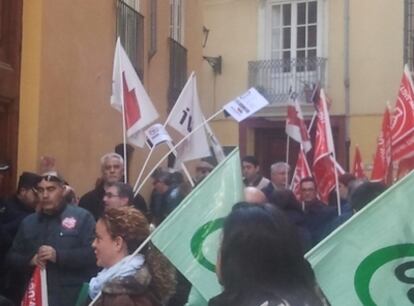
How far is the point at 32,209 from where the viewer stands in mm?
7516

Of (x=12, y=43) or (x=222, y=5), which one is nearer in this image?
(x=12, y=43)

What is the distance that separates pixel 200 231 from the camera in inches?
184

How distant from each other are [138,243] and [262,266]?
1.70m

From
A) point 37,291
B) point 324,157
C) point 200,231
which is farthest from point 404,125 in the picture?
point 200,231

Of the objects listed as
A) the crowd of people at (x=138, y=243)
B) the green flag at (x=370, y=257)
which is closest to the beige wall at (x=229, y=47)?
the crowd of people at (x=138, y=243)

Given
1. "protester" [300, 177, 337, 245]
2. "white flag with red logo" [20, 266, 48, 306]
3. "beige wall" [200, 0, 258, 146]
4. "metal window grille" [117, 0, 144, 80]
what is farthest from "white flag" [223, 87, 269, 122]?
"beige wall" [200, 0, 258, 146]

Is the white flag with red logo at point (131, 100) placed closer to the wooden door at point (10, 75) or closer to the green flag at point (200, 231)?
the wooden door at point (10, 75)

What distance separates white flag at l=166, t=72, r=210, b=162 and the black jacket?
349 centimetres

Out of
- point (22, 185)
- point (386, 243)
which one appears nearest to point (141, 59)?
point (22, 185)

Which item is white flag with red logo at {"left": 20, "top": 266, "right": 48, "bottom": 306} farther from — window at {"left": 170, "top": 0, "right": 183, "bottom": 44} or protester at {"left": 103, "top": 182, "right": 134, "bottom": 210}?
window at {"left": 170, "top": 0, "right": 183, "bottom": 44}

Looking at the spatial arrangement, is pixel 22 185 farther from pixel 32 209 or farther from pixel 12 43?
pixel 12 43

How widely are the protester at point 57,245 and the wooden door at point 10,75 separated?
3238 millimetres

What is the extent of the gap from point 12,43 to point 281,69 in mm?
14469

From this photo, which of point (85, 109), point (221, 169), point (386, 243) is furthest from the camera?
point (85, 109)
